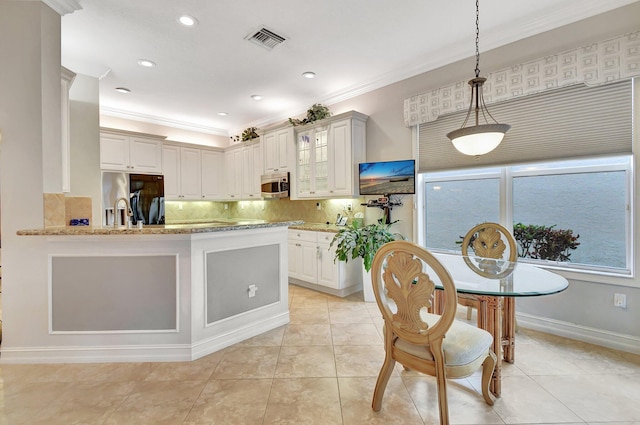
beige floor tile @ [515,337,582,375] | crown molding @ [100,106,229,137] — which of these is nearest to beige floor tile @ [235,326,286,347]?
beige floor tile @ [515,337,582,375]

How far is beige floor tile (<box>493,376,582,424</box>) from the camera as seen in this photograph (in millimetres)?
1654

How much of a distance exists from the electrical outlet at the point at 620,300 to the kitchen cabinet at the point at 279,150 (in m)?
4.13

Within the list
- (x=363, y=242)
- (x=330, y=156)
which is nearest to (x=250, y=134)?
(x=330, y=156)

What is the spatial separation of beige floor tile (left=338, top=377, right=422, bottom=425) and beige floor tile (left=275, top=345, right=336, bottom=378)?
189 millimetres

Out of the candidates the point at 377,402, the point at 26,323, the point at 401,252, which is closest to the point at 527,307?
the point at 377,402

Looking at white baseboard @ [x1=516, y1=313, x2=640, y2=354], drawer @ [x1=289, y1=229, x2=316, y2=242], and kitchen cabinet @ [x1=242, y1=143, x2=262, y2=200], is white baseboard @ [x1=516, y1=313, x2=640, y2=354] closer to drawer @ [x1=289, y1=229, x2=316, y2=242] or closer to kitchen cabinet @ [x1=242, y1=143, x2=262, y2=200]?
drawer @ [x1=289, y1=229, x2=316, y2=242]

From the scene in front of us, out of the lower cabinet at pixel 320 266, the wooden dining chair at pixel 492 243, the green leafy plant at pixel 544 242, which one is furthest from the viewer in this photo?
the lower cabinet at pixel 320 266

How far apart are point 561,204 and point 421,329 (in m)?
2.32

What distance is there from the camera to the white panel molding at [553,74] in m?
2.31

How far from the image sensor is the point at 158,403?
71.5 inches

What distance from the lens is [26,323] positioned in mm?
2293

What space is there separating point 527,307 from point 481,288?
1.78 m

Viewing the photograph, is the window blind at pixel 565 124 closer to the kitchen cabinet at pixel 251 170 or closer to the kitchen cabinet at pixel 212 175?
the kitchen cabinet at pixel 251 170

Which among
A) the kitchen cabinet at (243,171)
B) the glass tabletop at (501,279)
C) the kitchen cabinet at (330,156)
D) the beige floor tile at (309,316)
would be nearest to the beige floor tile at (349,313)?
the beige floor tile at (309,316)
